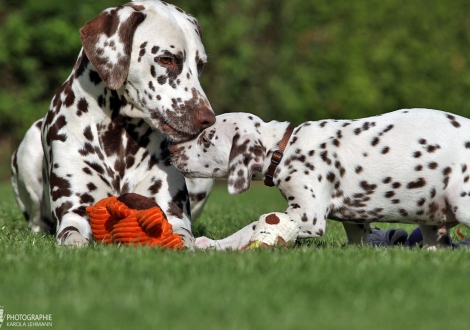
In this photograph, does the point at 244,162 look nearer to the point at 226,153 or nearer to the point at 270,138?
the point at 226,153

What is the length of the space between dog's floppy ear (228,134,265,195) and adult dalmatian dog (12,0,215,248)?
1.16 ft

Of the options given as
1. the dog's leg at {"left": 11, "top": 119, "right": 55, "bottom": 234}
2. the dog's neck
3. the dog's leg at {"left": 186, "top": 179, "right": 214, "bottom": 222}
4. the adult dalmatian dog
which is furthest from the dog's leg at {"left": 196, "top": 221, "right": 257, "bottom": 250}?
the dog's leg at {"left": 11, "top": 119, "right": 55, "bottom": 234}

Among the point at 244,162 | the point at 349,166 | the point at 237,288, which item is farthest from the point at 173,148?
the point at 237,288

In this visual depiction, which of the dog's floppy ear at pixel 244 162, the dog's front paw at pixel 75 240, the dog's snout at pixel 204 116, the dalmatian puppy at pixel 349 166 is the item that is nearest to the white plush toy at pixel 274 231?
the dalmatian puppy at pixel 349 166

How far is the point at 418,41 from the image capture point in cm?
2973

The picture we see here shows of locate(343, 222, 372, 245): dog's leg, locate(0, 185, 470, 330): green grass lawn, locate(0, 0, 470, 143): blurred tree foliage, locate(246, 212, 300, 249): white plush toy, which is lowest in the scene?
locate(0, 0, 470, 143): blurred tree foliage

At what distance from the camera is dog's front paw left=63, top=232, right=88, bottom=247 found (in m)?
5.77

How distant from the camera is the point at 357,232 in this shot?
681 cm

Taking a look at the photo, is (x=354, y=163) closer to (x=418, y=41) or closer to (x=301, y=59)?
(x=301, y=59)

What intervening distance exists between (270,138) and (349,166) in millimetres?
704

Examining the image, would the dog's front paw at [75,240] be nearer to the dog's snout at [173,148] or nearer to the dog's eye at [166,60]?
the dog's snout at [173,148]

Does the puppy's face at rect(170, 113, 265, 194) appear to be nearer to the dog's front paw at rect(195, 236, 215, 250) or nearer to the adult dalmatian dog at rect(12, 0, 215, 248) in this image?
the adult dalmatian dog at rect(12, 0, 215, 248)

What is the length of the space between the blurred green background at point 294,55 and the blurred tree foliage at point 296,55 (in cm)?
4

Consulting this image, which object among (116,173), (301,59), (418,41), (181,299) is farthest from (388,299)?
(418,41)
